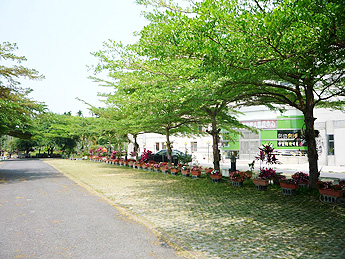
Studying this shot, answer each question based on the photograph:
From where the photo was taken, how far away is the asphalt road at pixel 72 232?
5109 mm

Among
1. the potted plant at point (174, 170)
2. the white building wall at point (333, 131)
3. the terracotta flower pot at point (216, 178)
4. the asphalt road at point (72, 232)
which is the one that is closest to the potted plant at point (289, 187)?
the terracotta flower pot at point (216, 178)

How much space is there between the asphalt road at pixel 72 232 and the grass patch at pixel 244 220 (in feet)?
2.39

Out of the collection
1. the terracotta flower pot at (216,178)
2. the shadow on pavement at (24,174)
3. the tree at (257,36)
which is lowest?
the shadow on pavement at (24,174)

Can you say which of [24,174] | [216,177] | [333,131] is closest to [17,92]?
[24,174]

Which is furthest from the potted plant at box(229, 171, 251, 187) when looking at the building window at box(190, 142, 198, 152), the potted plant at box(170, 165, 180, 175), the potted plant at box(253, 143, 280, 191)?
the building window at box(190, 142, 198, 152)

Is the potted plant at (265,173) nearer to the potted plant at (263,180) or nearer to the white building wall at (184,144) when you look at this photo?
the potted plant at (263,180)

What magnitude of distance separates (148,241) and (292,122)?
112 ft

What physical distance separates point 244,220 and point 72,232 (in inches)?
169

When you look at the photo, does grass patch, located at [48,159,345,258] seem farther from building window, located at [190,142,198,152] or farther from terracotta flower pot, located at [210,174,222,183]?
building window, located at [190,142,198,152]

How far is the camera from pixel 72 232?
6.33m

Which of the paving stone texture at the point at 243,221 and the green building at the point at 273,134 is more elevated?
the green building at the point at 273,134

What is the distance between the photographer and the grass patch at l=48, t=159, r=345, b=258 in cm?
535

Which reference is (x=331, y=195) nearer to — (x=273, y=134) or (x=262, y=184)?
(x=262, y=184)

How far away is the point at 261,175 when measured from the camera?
42.2 ft
